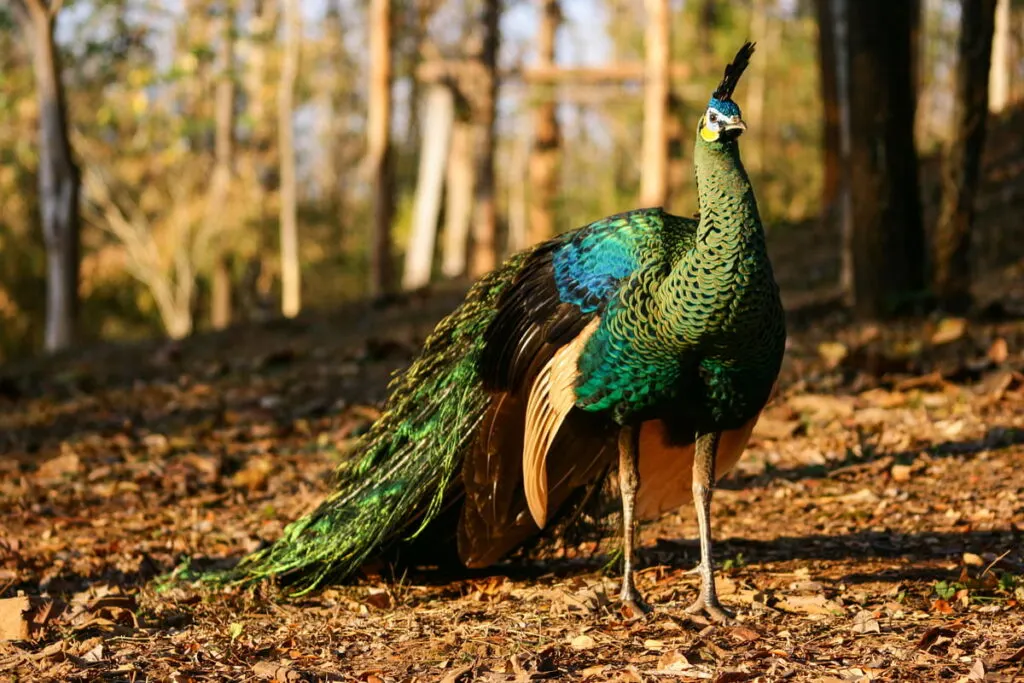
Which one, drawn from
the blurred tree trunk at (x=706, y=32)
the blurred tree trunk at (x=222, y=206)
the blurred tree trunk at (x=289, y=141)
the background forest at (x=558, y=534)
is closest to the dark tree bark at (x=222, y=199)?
the blurred tree trunk at (x=222, y=206)

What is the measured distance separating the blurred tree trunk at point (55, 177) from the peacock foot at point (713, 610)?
12493 mm

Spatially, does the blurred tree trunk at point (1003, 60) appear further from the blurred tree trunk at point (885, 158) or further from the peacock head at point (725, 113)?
the peacock head at point (725, 113)

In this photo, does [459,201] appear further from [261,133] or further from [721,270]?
[721,270]

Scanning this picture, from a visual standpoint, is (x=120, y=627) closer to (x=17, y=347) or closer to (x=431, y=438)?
(x=431, y=438)

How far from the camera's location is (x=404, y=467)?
17.9 feet

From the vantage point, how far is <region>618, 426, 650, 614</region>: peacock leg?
200 inches

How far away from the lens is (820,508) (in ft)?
22.0

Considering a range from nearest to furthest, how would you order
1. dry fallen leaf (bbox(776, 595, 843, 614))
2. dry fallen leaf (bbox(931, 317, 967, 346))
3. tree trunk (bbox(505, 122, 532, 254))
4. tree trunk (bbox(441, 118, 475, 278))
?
1. dry fallen leaf (bbox(776, 595, 843, 614))
2. dry fallen leaf (bbox(931, 317, 967, 346))
3. tree trunk (bbox(441, 118, 475, 278))
4. tree trunk (bbox(505, 122, 532, 254))

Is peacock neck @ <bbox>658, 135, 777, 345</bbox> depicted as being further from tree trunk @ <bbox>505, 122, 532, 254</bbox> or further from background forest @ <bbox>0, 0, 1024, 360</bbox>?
tree trunk @ <bbox>505, 122, 532, 254</bbox>

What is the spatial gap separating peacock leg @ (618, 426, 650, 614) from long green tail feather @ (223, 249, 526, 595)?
2.03 feet

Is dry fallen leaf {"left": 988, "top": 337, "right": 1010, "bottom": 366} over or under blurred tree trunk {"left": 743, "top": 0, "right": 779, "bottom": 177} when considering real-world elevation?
under

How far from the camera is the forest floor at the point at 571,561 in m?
4.53

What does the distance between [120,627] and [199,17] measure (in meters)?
16.0

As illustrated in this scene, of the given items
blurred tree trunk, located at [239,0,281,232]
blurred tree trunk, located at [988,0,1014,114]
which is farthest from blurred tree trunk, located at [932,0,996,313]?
blurred tree trunk, located at [239,0,281,232]
